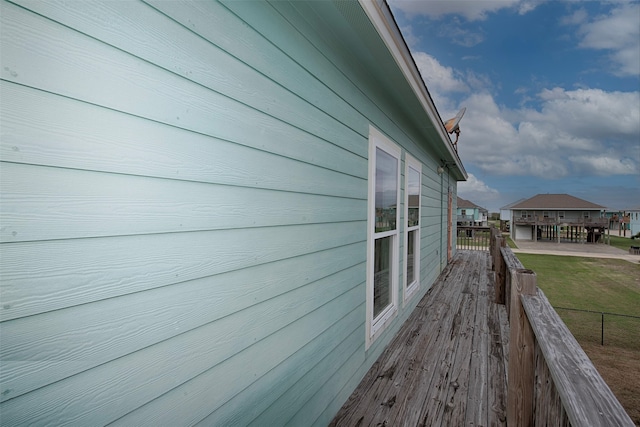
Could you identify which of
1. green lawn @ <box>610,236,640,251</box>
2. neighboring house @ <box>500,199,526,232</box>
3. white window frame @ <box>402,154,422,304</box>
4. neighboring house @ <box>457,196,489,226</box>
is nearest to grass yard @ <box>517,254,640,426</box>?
white window frame @ <box>402,154,422,304</box>

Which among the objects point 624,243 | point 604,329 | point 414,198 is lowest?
point 604,329

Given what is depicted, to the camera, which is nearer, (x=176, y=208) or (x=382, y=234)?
(x=176, y=208)

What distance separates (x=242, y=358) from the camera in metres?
1.29

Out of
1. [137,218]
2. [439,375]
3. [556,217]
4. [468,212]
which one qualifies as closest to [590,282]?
[439,375]

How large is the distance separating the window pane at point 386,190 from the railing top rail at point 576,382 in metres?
1.73

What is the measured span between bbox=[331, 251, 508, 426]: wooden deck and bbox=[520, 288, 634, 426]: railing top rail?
1344 mm

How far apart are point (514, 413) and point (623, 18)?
1950 cm

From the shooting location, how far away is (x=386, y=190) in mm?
3127

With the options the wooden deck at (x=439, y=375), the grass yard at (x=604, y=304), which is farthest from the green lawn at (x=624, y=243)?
the wooden deck at (x=439, y=375)

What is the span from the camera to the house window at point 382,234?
266cm

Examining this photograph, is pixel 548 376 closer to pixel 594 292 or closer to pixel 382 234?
pixel 382 234

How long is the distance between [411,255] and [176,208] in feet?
13.5

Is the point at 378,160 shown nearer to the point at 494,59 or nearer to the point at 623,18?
the point at 623,18

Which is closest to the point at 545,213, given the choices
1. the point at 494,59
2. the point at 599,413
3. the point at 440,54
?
the point at 494,59
